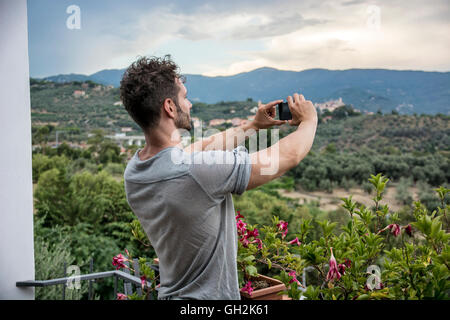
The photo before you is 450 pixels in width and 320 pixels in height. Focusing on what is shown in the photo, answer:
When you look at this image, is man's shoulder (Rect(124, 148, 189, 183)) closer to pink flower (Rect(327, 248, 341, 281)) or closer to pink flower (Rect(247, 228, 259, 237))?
pink flower (Rect(327, 248, 341, 281))

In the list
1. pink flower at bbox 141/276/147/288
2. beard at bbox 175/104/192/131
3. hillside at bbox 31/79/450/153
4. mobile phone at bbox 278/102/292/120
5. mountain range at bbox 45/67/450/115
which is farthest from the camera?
hillside at bbox 31/79/450/153

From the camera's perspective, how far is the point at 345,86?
10102mm

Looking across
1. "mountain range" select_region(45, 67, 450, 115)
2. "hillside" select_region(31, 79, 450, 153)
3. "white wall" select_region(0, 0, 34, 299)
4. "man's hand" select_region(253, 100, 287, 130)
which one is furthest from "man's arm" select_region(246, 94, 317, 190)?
"hillside" select_region(31, 79, 450, 153)

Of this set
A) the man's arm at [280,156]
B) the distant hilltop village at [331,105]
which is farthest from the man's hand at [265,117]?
the distant hilltop village at [331,105]

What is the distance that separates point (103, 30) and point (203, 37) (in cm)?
308

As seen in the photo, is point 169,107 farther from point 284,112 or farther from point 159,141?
point 284,112

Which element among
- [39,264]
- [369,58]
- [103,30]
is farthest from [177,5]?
[39,264]

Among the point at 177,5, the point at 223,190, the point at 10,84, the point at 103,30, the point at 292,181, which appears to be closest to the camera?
the point at 223,190

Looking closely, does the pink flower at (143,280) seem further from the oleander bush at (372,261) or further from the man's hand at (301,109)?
the man's hand at (301,109)

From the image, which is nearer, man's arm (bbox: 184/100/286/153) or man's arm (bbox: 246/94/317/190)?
man's arm (bbox: 246/94/317/190)

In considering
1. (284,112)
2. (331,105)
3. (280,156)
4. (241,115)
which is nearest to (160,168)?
(280,156)

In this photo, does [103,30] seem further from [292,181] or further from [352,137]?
[352,137]

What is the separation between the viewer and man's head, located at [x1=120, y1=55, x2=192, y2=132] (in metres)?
0.73

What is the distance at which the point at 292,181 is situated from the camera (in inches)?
456
